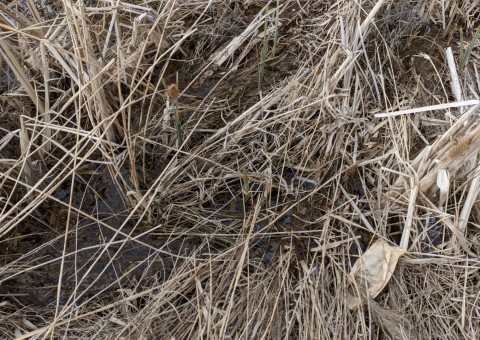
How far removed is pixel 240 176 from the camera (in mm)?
1460

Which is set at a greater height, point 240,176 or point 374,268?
point 240,176

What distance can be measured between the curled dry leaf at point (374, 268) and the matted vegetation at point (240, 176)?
22mm

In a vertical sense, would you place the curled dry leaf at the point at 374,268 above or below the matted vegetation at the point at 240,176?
below

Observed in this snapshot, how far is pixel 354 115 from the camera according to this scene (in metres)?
1.54

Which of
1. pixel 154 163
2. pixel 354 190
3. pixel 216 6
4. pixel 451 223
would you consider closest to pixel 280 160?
pixel 354 190

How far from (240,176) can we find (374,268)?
41 cm

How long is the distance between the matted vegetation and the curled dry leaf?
2 cm

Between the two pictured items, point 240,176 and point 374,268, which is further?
point 240,176

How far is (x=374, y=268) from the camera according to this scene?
4.30ft

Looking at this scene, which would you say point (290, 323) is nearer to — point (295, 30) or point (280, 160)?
point (280, 160)

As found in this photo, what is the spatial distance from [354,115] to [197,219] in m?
0.52

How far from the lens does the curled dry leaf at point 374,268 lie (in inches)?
50.6

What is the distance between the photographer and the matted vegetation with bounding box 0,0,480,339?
1.29m

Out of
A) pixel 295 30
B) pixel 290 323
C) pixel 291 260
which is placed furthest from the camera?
pixel 295 30
